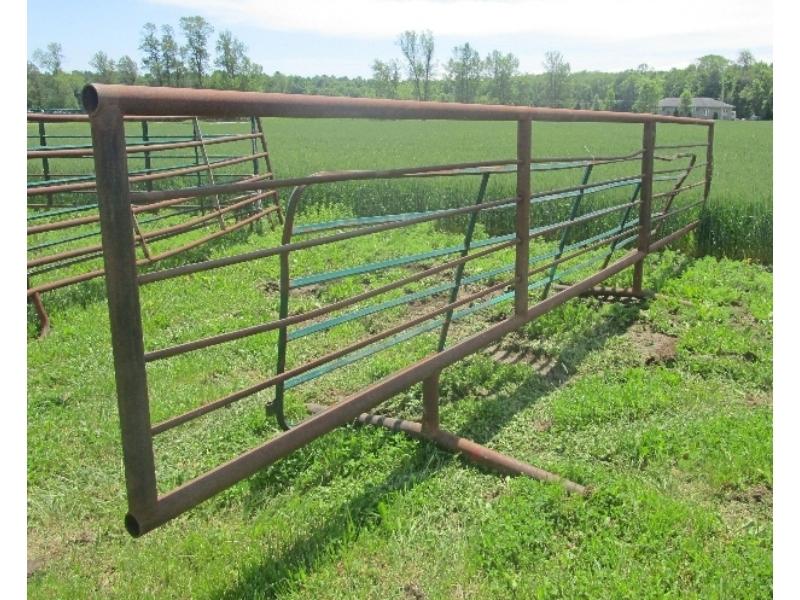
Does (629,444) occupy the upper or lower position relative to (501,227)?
lower

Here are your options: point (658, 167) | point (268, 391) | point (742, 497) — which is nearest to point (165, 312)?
point (268, 391)

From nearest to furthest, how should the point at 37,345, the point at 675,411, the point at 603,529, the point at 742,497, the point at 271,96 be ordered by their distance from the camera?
the point at 271,96 < the point at 603,529 < the point at 742,497 < the point at 675,411 < the point at 37,345

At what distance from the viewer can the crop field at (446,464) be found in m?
2.51

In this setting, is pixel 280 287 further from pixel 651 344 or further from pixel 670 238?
pixel 670 238

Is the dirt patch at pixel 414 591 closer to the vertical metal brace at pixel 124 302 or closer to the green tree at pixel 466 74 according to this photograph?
the vertical metal brace at pixel 124 302

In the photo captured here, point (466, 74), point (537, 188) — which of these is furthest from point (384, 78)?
point (537, 188)

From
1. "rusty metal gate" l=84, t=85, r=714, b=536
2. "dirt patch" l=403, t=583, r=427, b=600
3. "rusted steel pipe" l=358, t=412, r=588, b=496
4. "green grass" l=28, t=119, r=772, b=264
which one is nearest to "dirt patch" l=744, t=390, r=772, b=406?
"rusty metal gate" l=84, t=85, r=714, b=536

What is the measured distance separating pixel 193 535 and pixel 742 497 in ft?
7.70

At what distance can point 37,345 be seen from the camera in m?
5.13

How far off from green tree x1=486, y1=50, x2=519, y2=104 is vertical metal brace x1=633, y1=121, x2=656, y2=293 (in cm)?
11768

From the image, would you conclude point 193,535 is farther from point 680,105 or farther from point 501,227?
point 680,105

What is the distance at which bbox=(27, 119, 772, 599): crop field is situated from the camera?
2512 mm

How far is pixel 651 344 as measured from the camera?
498 centimetres

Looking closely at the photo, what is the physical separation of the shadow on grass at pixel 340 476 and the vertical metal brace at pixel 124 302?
695 millimetres
